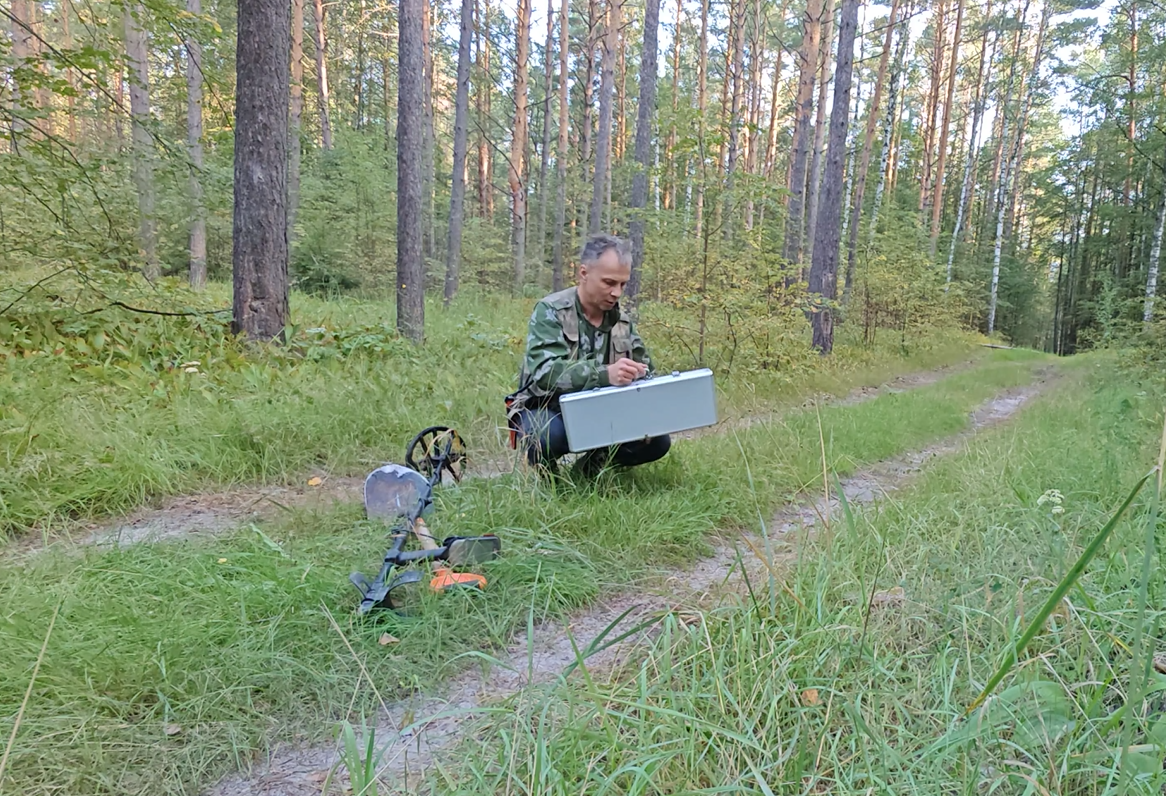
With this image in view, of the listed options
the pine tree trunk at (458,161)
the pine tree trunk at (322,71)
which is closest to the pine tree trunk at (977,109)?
the pine tree trunk at (458,161)

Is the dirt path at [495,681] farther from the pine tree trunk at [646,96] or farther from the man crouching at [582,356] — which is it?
the pine tree trunk at [646,96]

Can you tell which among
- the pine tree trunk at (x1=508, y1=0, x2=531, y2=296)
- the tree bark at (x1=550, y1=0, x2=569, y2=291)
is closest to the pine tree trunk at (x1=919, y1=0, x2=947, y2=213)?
the tree bark at (x1=550, y1=0, x2=569, y2=291)

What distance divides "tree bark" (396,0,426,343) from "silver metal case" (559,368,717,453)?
536 centimetres

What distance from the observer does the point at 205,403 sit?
4234mm

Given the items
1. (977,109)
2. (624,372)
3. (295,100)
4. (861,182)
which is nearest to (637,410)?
(624,372)

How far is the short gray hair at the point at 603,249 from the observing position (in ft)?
9.80

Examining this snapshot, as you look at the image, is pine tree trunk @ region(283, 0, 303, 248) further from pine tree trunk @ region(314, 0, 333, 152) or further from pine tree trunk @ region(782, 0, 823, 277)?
pine tree trunk @ region(782, 0, 823, 277)

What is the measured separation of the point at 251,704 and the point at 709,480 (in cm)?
251

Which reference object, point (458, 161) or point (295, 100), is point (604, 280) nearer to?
point (458, 161)

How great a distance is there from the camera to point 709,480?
11.3 feet

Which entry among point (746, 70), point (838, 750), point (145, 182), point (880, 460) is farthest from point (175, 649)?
point (746, 70)

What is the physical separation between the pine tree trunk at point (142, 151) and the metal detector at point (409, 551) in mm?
4617

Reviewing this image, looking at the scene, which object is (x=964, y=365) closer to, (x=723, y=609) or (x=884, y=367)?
(x=884, y=367)

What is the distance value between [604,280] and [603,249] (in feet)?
0.52
